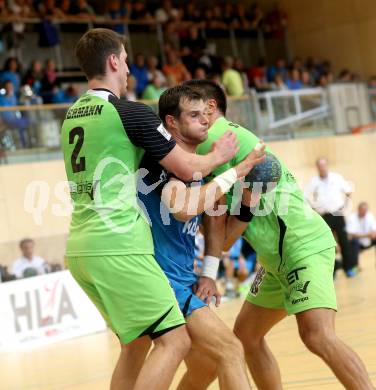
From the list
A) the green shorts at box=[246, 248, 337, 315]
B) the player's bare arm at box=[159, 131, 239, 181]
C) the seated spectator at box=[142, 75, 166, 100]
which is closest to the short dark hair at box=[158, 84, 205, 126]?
the player's bare arm at box=[159, 131, 239, 181]

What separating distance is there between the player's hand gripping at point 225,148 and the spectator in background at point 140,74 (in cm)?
1344

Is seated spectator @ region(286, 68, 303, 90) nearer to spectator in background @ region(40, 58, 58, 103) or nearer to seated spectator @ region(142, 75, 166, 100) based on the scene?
seated spectator @ region(142, 75, 166, 100)

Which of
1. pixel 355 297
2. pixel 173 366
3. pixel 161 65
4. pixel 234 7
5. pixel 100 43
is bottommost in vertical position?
pixel 355 297

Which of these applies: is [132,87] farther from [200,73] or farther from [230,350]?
[230,350]

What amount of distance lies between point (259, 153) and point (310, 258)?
0.71m

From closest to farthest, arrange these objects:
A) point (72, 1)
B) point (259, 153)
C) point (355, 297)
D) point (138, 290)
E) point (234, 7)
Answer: point (138, 290)
point (259, 153)
point (355, 297)
point (72, 1)
point (234, 7)

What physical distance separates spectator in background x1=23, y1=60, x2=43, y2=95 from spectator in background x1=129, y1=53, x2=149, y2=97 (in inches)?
76.4

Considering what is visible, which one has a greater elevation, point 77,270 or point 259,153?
point 259,153

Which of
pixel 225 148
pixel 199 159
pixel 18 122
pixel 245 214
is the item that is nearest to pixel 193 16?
pixel 18 122

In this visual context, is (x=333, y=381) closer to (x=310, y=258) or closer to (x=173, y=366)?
(x=310, y=258)

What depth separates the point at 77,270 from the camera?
484cm

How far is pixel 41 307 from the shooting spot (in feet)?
38.8

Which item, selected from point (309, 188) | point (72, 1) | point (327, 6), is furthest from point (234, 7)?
point (309, 188)

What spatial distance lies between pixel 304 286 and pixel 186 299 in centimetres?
70
